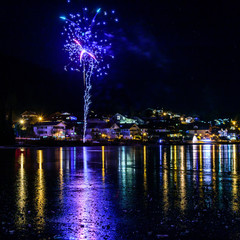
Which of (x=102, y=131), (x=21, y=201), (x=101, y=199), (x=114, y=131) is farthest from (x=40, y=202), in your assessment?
(x=114, y=131)

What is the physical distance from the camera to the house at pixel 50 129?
95.6m

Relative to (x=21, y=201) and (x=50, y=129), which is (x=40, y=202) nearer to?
(x=21, y=201)

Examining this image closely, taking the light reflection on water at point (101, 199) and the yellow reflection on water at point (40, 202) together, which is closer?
the light reflection on water at point (101, 199)

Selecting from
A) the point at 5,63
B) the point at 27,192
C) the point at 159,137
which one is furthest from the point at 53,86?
the point at 27,192

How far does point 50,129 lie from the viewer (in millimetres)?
96062

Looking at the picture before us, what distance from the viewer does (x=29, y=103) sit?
14300 centimetres

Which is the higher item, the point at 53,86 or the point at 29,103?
the point at 53,86

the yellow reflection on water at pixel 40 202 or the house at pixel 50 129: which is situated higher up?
the house at pixel 50 129

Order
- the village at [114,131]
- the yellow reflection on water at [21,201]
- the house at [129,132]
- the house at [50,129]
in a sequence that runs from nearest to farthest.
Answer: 1. the yellow reflection on water at [21,201]
2. the village at [114,131]
3. the house at [50,129]
4. the house at [129,132]

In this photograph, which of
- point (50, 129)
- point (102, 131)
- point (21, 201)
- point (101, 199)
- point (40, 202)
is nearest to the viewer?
point (40, 202)

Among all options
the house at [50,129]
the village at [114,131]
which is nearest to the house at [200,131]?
the village at [114,131]

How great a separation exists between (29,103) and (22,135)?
2201 inches

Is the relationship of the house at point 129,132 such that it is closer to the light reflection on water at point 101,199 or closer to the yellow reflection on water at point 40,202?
the light reflection on water at point 101,199

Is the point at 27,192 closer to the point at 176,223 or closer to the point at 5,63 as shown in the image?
the point at 176,223
